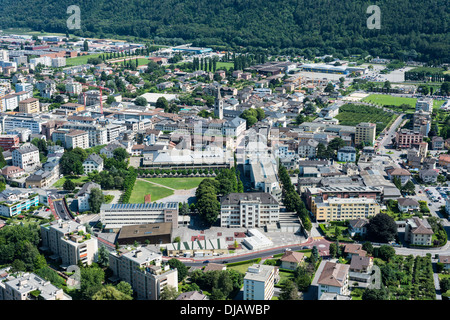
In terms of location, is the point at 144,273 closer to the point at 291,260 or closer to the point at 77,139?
the point at 291,260

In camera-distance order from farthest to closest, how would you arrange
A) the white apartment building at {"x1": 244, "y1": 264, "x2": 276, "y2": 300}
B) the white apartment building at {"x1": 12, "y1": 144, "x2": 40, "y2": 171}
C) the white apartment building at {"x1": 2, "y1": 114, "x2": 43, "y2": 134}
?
1. the white apartment building at {"x1": 2, "y1": 114, "x2": 43, "y2": 134}
2. the white apartment building at {"x1": 12, "y1": 144, "x2": 40, "y2": 171}
3. the white apartment building at {"x1": 244, "y1": 264, "x2": 276, "y2": 300}

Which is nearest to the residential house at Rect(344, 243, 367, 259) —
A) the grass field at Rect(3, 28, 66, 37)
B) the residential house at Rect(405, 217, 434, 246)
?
the residential house at Rect(405, 217, 434, 246)

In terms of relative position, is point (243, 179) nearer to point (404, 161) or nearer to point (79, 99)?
point (404, 161)

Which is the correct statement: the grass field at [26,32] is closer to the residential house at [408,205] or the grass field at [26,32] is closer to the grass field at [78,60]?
the grass field at [78,60]

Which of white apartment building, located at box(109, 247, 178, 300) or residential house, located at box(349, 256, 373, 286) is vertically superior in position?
white apartment building, located at box(109, 247, 178, 300)

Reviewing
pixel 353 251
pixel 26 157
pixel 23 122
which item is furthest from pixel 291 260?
pixel 23 122

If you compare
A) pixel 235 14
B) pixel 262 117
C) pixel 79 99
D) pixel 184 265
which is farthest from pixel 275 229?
pixel 235 14

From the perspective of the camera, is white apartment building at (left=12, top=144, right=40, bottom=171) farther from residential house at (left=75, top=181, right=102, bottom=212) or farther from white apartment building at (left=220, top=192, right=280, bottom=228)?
white apartment building at (left=220, top=192, right=280, bottom=228)
